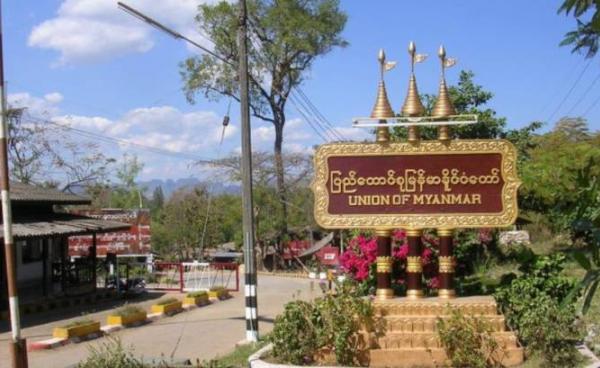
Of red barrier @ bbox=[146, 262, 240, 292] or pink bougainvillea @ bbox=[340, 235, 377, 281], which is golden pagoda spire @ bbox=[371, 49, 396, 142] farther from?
red barrier @ bbox=[146, 262, 240, 292]

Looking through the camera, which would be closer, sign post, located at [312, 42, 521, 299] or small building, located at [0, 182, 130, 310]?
sign post, located at [312, 42, 521, 299]

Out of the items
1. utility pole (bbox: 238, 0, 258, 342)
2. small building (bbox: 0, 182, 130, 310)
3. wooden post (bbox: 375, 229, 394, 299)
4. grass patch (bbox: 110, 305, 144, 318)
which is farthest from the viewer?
small building (bbox: 0, 182, 130, 310)

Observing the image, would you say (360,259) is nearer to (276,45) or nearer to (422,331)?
(422,331)

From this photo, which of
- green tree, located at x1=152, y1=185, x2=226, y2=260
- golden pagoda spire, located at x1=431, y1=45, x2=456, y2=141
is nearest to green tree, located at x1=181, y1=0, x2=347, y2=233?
green tree, located at x1=152, y1=185, x2=226, y2=260

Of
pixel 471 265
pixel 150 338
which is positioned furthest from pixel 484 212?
pixel 150 338

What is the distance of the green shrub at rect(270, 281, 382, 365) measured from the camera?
382 inches

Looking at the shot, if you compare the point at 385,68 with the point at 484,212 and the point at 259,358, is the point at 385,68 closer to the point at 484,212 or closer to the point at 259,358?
the point at 484,212

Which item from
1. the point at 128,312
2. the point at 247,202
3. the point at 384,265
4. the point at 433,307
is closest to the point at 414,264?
the point at 384,265

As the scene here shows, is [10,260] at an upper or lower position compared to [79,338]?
upper

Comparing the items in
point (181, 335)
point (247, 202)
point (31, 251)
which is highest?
point (247, 202)

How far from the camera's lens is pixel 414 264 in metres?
10.9

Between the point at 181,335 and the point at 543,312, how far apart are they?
8.53 meters

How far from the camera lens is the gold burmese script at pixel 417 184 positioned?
10875 mm

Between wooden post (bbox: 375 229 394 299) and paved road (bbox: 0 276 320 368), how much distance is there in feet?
10.0
